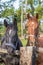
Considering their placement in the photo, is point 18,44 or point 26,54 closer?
point 26,54

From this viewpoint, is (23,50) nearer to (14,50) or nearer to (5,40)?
(14,50)

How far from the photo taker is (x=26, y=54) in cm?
132

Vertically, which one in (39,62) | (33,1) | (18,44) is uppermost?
(33,1)

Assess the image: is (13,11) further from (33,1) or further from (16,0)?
(33,1)

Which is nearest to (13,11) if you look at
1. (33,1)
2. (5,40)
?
(33,1)

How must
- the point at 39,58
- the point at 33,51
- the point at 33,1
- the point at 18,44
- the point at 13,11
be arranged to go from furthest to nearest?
the point at 33,1 < the point at 13,11 < the point at 18,44 < the point at 39,58 < the point at 33,51

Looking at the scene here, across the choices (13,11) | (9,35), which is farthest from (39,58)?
(13,11)

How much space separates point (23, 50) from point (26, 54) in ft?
0.14

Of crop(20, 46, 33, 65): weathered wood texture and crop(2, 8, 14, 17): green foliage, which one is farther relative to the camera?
crop(2, 8, 14, 17): green foliage

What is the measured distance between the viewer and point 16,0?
13.7 feet

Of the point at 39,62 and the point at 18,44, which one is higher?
the point at 18,44

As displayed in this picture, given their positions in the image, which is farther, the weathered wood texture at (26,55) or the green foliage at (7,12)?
the green foliage at (7,12)

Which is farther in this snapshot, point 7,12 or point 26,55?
point 7,12

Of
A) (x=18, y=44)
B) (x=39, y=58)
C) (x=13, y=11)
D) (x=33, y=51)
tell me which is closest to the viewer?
(x=33, y=51)
